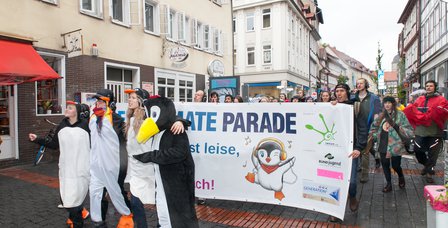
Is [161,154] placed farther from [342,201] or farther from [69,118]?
[342,201]

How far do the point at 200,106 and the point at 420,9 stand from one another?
1360 inches

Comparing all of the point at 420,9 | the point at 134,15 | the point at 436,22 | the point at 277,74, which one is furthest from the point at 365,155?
the point at 420,9

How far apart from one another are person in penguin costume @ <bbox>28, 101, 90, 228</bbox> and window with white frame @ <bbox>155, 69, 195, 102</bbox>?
10169 millimetres

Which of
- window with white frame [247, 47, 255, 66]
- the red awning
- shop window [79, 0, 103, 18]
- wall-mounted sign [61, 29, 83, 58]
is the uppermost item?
window with white frame [247, 47, 255, 66]

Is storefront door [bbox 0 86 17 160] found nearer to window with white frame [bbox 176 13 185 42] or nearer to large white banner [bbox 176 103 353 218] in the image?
large white banner [bbox 176 103 353 218]

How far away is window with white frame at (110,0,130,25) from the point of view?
12.9 m

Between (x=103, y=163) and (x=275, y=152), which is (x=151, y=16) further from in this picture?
(x=103, y=163)

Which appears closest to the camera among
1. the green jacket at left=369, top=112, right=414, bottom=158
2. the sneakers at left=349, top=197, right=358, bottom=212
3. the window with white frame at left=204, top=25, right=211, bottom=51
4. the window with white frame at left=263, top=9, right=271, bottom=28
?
the sneakers at left=349, top=197, right=358, bottom=212

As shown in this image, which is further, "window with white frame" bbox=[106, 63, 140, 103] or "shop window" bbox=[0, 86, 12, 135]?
"window with white frame" bbox=[106, 63, 140, 103]

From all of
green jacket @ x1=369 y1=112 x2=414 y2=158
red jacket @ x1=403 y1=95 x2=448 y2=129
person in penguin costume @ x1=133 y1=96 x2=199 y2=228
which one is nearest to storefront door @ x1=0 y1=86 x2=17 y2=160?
person in penguin costume @ x1=133 y1=96 x2=199 y2=228

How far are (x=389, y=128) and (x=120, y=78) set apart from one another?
10010 mm

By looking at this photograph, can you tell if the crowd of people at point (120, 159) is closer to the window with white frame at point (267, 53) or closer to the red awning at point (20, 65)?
the red awning at point (20, 65)

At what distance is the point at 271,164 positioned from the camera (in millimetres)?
4941

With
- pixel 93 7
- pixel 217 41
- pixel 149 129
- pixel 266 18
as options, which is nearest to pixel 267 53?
pixel 266 18
